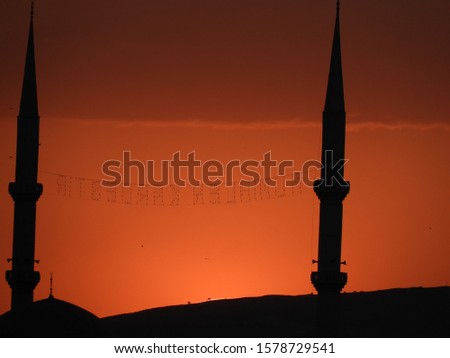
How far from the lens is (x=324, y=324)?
70500 mm

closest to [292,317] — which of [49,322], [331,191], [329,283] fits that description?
[329,283]

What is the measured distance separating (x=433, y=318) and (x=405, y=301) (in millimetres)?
6083

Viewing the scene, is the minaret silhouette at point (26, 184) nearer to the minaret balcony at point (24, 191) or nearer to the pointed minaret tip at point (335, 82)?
the minaret balcony at point (24, 191)

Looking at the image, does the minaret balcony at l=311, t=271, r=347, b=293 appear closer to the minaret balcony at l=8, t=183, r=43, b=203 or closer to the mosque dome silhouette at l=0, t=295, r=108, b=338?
the mosque dome silhouette at l=0, t=295, r=108, b=338

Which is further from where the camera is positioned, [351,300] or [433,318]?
[351,300]

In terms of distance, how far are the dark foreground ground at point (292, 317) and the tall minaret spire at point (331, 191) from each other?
797 cm

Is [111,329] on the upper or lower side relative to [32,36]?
lower

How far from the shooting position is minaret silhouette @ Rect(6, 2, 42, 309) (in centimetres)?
7594

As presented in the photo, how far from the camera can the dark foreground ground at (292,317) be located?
259 ft

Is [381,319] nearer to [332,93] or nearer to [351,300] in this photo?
[351,300]

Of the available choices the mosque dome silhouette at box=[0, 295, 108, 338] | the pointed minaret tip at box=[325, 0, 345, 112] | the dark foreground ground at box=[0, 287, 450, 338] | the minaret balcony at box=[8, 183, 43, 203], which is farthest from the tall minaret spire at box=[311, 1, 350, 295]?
the minaret balcony at box=[8, 183, 43, 203]

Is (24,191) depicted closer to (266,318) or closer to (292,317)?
(266,318)

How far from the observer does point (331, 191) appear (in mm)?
69875

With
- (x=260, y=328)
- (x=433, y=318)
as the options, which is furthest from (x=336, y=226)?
(x=433, y=318)
